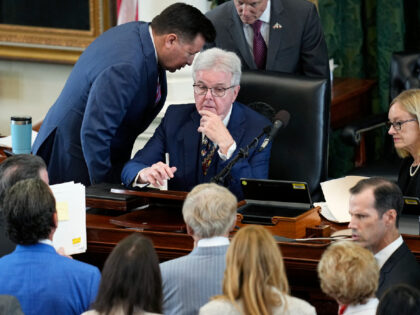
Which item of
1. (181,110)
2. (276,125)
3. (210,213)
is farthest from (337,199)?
(210,213)

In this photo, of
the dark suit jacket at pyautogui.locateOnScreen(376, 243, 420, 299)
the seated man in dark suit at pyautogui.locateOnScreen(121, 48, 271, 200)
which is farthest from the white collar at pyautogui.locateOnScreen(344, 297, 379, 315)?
the seated man in dark suit at pyautogui.locateOnScreen(121, 48, 271, 200)

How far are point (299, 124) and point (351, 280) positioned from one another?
1.81 metres

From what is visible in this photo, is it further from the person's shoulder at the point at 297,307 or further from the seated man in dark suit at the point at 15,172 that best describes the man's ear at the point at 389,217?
the seated man in dark suit at the point at 15,172

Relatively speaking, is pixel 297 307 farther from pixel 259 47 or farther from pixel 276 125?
pixel 259 47

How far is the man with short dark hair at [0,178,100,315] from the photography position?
105 inches

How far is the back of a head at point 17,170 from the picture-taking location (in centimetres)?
312

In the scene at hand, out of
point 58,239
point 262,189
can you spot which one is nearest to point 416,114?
A: point 262,189

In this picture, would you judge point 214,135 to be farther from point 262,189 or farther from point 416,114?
point 416,114

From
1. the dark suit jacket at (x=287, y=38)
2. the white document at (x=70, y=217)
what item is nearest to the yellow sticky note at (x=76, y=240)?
the white document at (x=70, y=217)

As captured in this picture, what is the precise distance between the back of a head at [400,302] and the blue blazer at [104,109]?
2003 millimetres

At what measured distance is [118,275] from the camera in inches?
90.9

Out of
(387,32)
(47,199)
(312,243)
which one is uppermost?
(387,32)

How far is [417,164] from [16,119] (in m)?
1.92

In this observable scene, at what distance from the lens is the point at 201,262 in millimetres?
2758
